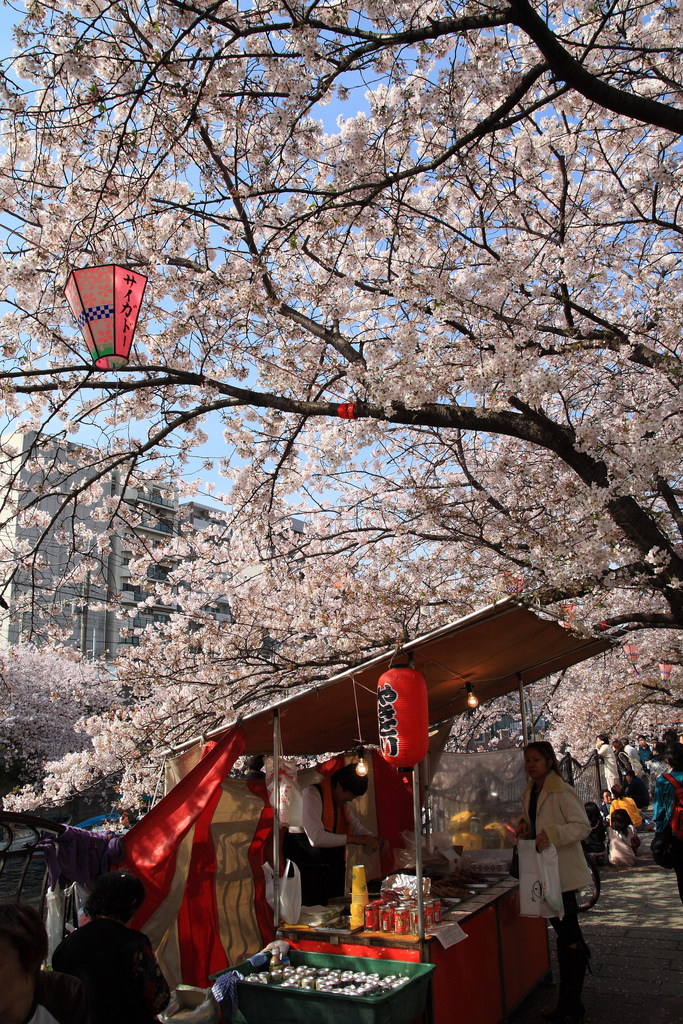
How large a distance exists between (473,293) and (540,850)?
5171 millimetres

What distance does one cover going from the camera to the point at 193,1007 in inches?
159

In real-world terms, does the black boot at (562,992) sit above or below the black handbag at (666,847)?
below

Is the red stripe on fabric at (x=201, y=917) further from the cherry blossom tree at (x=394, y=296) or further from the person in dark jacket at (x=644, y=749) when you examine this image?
the person in dark jacket at (x=644, y=749)

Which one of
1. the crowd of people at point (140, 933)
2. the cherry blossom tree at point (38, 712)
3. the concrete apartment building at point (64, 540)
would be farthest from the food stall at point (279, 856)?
the cherry blossom tree at point (38, 712)

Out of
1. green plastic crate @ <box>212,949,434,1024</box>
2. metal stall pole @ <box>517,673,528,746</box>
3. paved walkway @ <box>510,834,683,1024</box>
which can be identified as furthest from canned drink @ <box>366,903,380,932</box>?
metal stall pole @ <box>517,673,528,746</box>

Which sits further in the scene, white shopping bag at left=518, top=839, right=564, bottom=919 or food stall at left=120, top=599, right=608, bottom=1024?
white shopping bag at left=518, top=839, right=564, bottom=919

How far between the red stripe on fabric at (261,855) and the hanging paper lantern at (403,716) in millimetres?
1906

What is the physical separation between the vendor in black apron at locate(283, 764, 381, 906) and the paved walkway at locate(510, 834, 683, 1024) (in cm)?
191

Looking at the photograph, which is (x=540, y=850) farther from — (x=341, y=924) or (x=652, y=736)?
(x=652, y=736)

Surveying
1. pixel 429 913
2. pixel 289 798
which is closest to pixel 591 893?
pixel 429 913

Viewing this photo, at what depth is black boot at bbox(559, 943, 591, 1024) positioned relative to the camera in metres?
5.13

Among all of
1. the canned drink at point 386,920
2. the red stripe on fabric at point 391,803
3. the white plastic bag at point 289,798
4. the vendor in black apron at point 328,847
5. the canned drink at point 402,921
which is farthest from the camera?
the red stripe on fabric at point 391,803

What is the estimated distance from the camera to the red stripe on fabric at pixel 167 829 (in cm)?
482

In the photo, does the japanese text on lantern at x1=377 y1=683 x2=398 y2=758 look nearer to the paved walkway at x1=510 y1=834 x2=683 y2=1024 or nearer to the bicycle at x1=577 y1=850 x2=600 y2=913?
the paved walkway at x1=510 y1=834 x2=683 y2=1024
